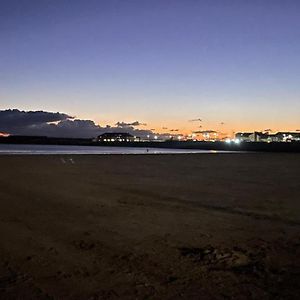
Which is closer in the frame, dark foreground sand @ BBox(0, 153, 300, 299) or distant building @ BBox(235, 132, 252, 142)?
dark foreground sand @ BBox(0, 153, 300, 299)

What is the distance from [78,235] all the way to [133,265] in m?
2.02

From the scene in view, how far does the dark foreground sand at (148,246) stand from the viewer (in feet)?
15.4

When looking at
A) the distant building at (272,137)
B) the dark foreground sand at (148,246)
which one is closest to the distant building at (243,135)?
the distant building at (272,137)

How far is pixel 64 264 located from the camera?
550 cm

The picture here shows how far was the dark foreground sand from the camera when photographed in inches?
185

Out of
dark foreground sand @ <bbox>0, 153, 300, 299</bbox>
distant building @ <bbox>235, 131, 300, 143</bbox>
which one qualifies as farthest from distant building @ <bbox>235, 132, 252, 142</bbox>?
dark foreground sand @ <bbox>0, 153, 300, 299</bbox>

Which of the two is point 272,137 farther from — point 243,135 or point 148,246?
point 148,246

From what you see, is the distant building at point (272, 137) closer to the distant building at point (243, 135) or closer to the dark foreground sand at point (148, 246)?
the distant building at point (243, 135)

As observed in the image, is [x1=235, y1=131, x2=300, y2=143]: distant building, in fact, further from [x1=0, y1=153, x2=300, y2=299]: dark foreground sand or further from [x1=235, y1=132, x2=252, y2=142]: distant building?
[x1=0, y1=153, x2=300, y2=299]: dark foreground sand

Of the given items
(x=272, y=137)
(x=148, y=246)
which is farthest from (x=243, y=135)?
(x=148, y=246)

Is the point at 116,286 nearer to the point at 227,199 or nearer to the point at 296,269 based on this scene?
the point at 296,269

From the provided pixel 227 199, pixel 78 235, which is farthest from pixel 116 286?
pixel 227 199

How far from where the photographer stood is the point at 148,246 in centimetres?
648

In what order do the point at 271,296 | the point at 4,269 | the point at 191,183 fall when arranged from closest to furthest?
the point at 271,296 → the point at 4,269 → the point at 191,183
